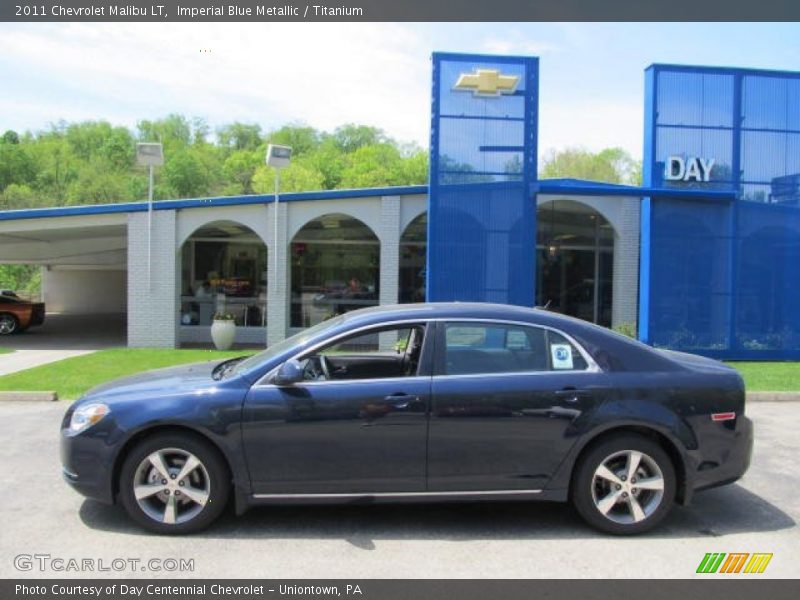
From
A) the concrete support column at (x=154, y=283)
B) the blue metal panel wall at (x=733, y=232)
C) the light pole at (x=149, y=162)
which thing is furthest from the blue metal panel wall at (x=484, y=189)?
the light pole at (x=149, y=162)

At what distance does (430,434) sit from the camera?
453cm

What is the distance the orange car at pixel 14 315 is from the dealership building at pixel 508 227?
3.40 metres

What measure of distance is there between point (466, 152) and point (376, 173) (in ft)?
184

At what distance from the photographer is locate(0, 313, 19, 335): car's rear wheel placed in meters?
20.5

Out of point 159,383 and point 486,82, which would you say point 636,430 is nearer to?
point 159,383

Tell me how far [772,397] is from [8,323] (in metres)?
20.1

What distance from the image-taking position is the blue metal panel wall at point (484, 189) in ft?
43.7

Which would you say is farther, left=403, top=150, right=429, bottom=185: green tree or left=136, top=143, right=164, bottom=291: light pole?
left=403, top=150, right=429, bottom=185: green tree

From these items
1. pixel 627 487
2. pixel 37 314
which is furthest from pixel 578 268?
pixel 37 314

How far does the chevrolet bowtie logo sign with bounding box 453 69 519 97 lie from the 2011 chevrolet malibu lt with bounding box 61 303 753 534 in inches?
372

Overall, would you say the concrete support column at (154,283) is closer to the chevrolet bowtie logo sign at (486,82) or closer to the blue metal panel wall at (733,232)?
the chevrolet bowtie logo sign at (486,82)

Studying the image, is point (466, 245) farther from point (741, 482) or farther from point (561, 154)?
point (561, 154)

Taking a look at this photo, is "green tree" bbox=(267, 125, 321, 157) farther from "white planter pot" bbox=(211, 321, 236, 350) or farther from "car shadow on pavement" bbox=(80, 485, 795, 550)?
"car shadow on pavement" bbox=(80, 485, 795, 550)

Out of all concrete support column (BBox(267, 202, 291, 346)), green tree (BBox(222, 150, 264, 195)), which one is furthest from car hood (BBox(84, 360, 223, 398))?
green tree (BBox(222, 150, 264, 195))
